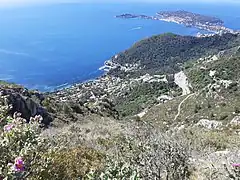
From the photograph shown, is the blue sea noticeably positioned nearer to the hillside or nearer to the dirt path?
the dirt path

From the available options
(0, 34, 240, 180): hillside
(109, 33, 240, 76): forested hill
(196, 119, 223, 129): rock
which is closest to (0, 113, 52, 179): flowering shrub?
(0, 34, 240, 180): hillside

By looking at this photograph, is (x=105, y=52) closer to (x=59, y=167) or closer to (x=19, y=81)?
(x=19, y=81)

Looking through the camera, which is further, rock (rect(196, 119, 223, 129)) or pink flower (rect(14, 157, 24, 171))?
rock (rect(196, 119, 223, 129))

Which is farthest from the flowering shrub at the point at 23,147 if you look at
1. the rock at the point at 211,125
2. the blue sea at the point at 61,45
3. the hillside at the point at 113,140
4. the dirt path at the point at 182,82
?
the blue sea at the point at 61,45

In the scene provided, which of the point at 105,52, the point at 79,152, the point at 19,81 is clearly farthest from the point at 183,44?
the point at 79,152

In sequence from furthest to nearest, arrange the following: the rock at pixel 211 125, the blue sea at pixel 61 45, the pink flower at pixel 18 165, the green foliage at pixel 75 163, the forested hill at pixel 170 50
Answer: the forested hill at pixel 170 50
the blue sea at pixel 61 45
the rock at pixel 211 125
the green foliage at pixel 75 163
the pink flower at pixel 18 165

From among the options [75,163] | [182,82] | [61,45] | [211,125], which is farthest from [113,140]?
[61,45]

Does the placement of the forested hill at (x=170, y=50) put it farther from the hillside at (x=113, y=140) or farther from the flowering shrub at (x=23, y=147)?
the flowering shrub at (x=23, y=147)

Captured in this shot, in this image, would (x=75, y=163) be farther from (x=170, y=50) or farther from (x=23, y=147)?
(x=170, y=50)

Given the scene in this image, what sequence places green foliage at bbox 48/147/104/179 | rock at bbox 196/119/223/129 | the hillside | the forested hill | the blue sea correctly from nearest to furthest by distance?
the hillside → green foliage at bbox 48/147/104/179 → rock at bbox 196/119/223/129 → the blue sea → the forested hill
